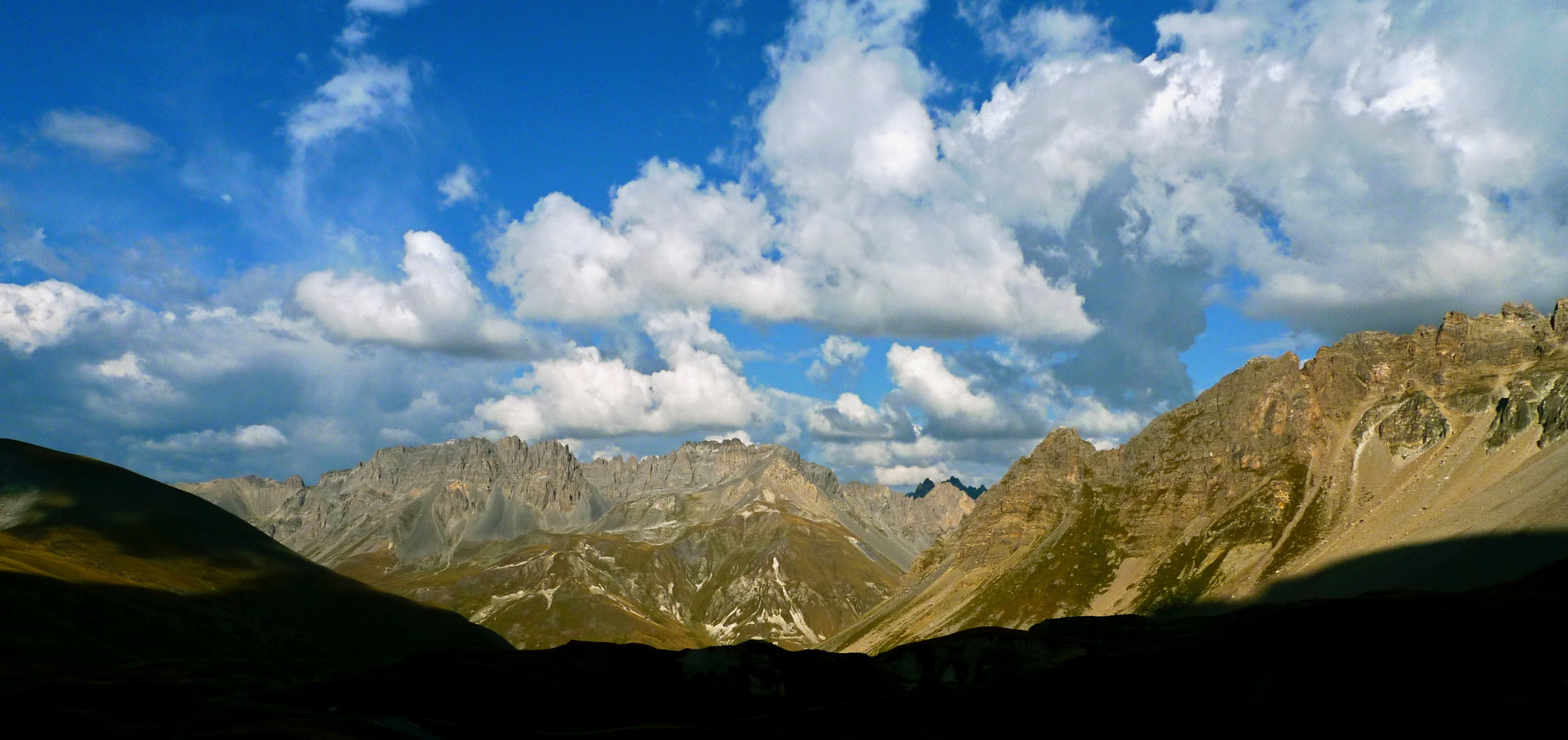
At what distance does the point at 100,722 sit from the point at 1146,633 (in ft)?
483

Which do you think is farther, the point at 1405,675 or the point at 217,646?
the point at 217,646

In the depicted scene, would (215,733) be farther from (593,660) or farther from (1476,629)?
(1476,629)

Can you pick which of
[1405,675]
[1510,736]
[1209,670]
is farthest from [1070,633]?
[1510,736]

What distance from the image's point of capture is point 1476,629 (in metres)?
81.4

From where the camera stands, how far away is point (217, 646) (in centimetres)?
19950

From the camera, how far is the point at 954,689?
102812 mm

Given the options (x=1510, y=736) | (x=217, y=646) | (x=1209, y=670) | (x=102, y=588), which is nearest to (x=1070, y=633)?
(x=1209, y=670)

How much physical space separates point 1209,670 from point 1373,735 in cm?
1815

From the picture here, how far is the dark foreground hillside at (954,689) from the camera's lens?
75.6 meters

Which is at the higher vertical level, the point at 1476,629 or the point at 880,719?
the point at 1476,629

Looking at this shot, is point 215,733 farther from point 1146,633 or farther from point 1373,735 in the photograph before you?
point 1146,633

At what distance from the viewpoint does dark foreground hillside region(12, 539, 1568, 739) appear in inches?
2975

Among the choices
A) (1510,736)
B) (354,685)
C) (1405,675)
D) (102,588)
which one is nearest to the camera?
(1510,736)

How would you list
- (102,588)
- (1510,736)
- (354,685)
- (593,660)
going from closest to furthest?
(1510,736)
(354,685)
(593,660)
(102,588)
